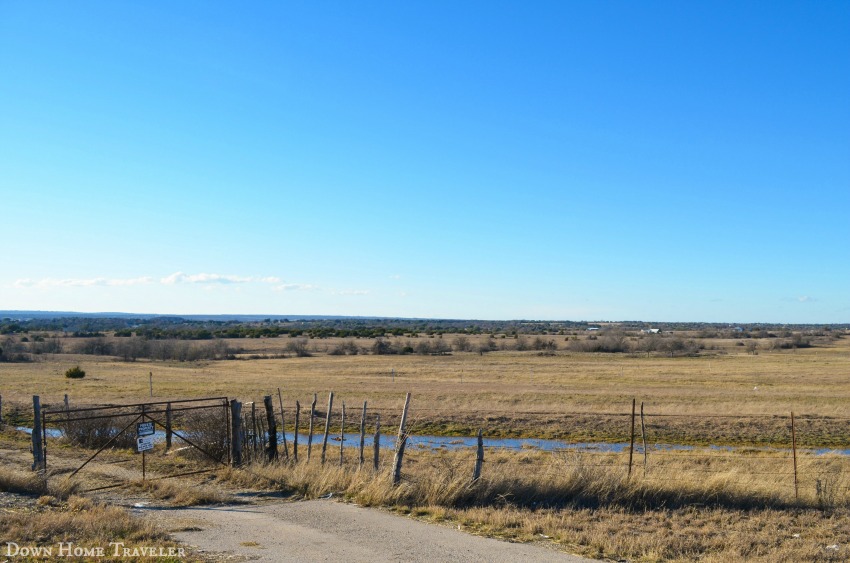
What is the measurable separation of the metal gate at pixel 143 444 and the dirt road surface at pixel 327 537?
9.15 ft

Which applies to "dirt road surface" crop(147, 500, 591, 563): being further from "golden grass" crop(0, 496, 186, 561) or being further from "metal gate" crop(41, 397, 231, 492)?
"metal gate" crop(41, 397, 231, 492)

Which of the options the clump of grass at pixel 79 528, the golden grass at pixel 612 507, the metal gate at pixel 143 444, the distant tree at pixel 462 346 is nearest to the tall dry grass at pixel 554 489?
the golden grass at pixel 612 507

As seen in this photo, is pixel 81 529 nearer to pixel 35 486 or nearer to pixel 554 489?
pixel 35 486

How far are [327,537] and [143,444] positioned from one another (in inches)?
240

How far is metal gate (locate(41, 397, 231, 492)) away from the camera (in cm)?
1485

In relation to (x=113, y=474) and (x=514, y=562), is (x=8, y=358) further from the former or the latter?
(x=514, y=562)

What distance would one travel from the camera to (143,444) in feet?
47.8

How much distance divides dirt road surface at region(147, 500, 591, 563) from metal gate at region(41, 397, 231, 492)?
2.79m

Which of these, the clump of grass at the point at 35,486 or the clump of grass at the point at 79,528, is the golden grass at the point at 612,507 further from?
the clump of grass at the point at 79,528

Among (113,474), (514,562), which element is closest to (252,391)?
(113,474)

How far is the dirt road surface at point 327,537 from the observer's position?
9531mm

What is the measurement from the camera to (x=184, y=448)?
19.9 meters

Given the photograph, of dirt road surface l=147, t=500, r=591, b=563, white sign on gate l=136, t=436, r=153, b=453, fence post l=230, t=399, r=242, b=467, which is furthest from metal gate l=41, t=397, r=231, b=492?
dirt road surface l=147, t=500, r=591, b=563

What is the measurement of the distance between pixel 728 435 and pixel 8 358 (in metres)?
75.3
